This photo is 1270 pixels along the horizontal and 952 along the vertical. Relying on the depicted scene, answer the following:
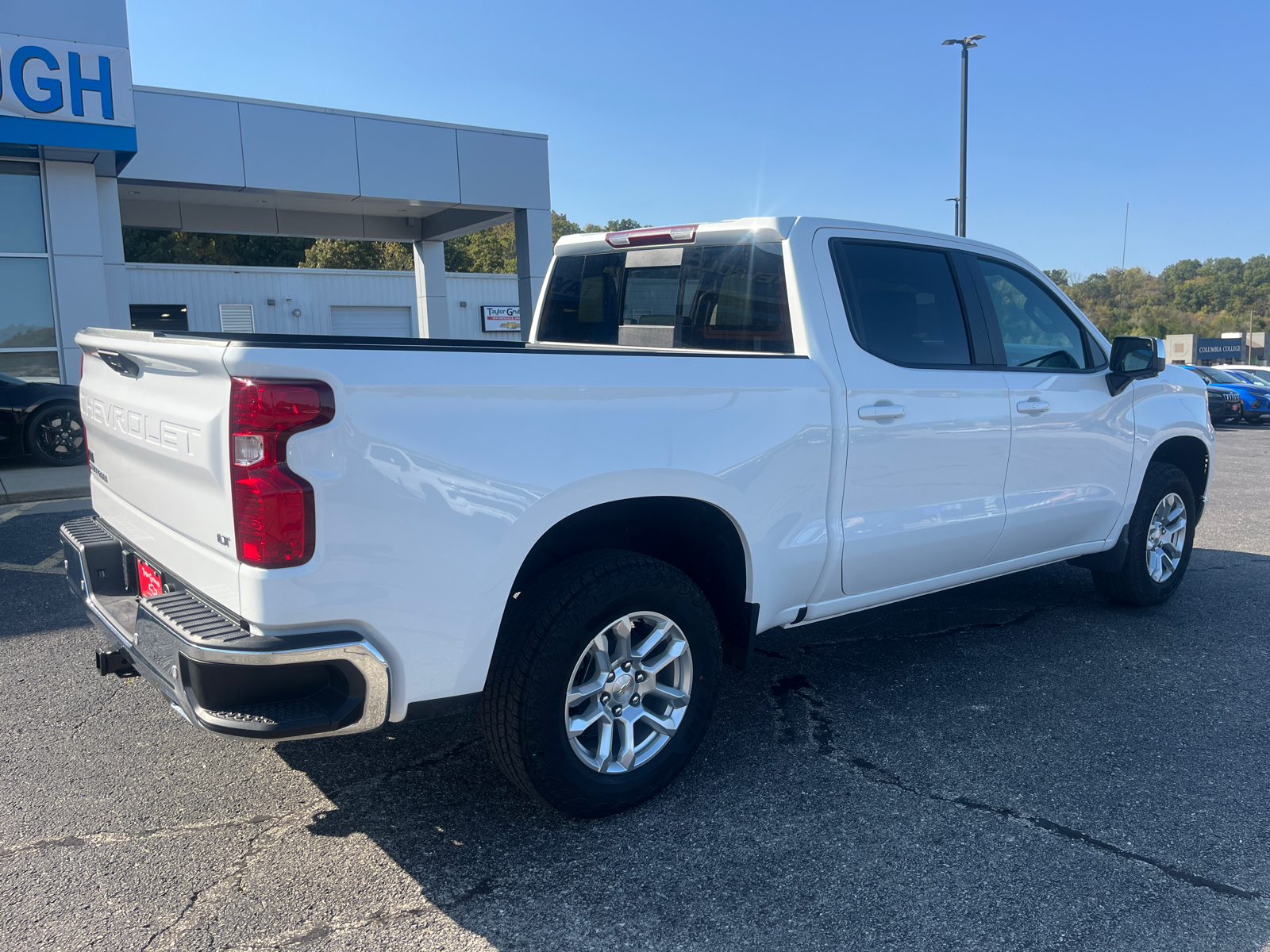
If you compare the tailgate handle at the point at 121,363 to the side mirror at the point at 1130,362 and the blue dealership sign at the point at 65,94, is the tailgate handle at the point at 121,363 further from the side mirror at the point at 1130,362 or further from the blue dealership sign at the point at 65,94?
the blue dealership sign at the point at 65,94

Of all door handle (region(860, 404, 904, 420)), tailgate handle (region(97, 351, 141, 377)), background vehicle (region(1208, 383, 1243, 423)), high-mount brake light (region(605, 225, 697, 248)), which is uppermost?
high-mount brake light (region(605, 225, 697, 248))

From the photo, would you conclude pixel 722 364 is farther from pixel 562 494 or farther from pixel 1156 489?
pixel 1156 489

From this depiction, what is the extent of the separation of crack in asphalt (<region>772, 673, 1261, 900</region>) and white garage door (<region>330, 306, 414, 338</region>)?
26.2 metres

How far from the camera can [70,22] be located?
470 inches

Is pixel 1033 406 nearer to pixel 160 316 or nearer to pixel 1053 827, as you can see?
pixel 1053 827

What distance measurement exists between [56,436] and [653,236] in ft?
33.4

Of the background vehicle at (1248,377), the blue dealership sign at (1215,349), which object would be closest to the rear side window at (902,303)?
the background vehicle at (1248,377)

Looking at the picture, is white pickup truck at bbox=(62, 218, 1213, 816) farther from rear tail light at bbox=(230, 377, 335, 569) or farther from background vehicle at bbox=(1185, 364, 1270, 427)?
background vehicle at bbox=(1185, 364, 1270, 427)

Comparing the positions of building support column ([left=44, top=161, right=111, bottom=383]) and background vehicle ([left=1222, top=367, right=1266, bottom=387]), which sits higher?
building support column ([left=44, top=161, right=111, bottom=383])

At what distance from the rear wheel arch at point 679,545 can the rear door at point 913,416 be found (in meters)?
0.50

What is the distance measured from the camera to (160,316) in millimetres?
26906

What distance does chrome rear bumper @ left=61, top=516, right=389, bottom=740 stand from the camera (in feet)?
7.74

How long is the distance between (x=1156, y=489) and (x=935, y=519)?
207 centimetres

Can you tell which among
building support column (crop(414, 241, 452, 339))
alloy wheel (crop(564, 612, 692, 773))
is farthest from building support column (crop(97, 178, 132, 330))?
alloy wheel (crop(564, 612, 692, 773))
